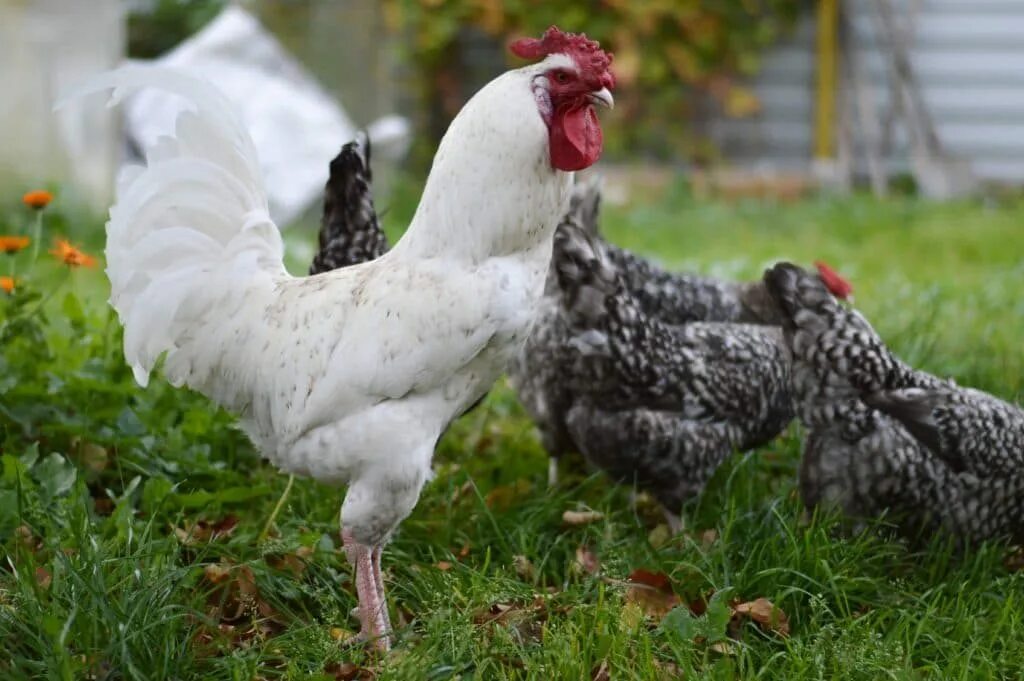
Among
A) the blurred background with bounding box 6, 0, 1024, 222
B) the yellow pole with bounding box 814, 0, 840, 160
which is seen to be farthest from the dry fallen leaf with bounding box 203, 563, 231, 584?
the yellow pole with bounding box 814, 0, 840, 160

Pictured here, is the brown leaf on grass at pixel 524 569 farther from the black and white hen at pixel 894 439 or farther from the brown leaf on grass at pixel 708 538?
the black and white hen at pixel 894 439

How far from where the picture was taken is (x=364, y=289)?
9.50 ft

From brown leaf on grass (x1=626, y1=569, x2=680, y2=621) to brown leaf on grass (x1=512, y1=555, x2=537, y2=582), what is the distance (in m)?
0.30

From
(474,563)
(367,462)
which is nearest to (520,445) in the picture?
(474,563)

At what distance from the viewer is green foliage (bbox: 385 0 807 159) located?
1144 cm

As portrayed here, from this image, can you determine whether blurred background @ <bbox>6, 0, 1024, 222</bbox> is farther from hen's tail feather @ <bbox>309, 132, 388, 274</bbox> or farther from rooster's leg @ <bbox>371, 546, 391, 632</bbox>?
rooster's leg @ <bbox>371, 546, 391, 632</bbox>

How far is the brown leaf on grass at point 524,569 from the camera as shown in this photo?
3320 millimetres

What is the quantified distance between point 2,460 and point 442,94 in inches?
364

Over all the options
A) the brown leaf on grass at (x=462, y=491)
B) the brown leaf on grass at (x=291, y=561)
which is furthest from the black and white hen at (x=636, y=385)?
the brown leaf on grass at (x=291, y=561)

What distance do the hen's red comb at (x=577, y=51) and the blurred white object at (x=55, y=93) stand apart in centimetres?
490

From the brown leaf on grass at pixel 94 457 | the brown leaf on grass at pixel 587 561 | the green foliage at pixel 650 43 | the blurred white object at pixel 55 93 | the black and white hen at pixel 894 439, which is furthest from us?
the green foliage at pixel 650 43

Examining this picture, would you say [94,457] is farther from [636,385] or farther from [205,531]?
[636,385]

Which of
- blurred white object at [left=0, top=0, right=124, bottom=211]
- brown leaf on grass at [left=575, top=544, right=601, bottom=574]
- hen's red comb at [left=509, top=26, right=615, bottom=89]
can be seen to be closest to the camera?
hen's red comb at [left=509, top=26, right=615, bottom=89]

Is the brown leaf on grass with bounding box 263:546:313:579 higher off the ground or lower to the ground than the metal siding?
lower
